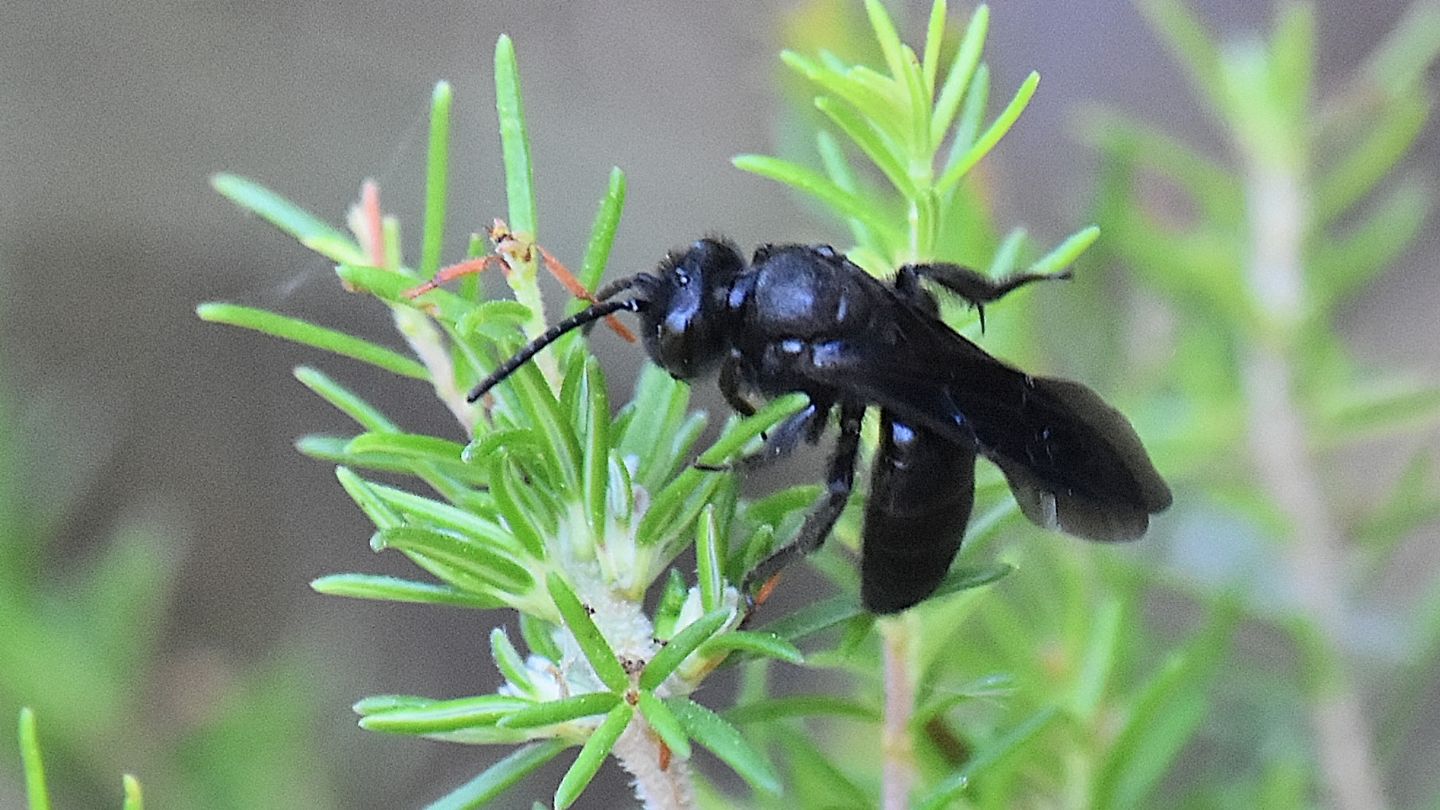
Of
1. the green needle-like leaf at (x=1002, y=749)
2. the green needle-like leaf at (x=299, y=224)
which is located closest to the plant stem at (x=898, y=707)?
the green needle-like leaf at (x=1002, y=749)

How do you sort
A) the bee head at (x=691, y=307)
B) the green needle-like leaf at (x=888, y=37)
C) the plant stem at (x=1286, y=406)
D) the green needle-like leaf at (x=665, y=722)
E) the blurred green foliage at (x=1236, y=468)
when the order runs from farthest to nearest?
the plant stem at (x=1286, y=406), the blurred green foliage at (x=1236, y=468), the bee head at (x=691, y=307), the green needle-like leaf at (x=888, y=37), the green needle-like leaf at (x=665, y=722)

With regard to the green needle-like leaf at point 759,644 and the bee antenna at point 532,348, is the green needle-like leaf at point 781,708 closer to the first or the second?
the green needle-like leaf at point 759,644

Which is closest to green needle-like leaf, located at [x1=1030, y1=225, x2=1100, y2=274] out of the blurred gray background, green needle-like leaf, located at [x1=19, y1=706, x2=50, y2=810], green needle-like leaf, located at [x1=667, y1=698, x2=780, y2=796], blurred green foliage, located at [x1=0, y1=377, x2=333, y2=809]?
green needle-like leaf, located at [x1=667, y1=698, x2=780, y2=796]

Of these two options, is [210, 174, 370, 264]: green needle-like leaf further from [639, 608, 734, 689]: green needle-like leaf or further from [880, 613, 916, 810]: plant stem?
[880, 613, 916, 810]: plant stem

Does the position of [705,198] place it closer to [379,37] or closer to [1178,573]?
[379,37]

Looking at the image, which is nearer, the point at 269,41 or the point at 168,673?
the point at 168,673

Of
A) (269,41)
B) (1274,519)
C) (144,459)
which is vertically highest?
(269,41)

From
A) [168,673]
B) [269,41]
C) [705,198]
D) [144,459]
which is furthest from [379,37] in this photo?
[168,673]
